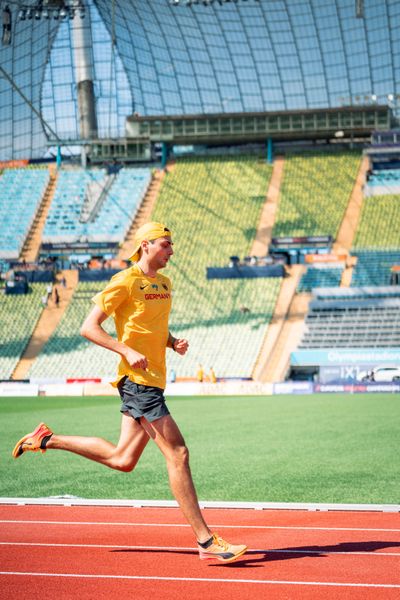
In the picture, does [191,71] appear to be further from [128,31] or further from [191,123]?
[191,123]

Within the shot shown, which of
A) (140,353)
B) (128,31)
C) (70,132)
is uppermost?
(128,31)

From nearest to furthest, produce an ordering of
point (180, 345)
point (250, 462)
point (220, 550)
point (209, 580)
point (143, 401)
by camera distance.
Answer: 1. point (209, 580)
2. point (220, 550)
3. point (143, 401)
4. point (180, 345)
5. point (250, 462)

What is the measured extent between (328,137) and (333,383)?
32.7m

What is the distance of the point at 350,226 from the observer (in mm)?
64062

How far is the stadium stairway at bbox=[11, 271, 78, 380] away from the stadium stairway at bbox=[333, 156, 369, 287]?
16.5 m

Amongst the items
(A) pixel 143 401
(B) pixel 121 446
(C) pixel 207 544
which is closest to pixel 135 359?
(A) pixel 143 401

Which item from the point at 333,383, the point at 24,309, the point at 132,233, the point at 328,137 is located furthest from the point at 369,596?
the point at 328,137

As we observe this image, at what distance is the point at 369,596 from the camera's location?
19.2 feet

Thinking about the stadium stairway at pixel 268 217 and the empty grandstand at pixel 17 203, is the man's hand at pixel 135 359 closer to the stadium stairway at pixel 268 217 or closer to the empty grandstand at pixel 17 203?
the stadium stairway at pixel 268 217

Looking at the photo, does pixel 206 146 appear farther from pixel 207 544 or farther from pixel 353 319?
pixel 207 544

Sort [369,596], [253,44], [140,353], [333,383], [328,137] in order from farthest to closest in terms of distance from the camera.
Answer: [253,44], [328,137], [333,383], [140,353], [369,596]

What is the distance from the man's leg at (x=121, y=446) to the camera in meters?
7.59

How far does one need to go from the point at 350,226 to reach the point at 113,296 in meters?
57.7

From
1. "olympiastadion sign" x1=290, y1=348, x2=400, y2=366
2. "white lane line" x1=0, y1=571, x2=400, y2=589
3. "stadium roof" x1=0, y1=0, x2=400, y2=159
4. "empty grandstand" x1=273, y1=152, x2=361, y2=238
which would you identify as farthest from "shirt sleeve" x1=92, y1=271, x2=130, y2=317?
"stadium roof" x1=0, y1=0, x2=400, y2=159
